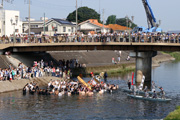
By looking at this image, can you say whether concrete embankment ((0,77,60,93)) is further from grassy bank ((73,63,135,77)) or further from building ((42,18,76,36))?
building ((42,18,76,36))

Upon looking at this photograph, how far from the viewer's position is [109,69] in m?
77.8

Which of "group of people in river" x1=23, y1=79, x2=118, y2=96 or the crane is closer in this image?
"group of people in river" x1=23, y1=79, x2=118, y2=96

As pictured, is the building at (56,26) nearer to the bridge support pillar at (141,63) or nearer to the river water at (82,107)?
the bridge support pillar at (141,63)

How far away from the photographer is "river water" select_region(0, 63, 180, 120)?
35.4m

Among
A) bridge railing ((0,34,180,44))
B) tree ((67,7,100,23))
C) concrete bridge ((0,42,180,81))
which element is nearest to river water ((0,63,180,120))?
bridge railing ((0,34,180,44))

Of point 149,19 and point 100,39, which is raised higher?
point 149,19

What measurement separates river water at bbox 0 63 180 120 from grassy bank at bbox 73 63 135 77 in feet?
75.9

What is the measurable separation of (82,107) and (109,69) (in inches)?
1531

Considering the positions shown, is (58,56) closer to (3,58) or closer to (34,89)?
(3,58)

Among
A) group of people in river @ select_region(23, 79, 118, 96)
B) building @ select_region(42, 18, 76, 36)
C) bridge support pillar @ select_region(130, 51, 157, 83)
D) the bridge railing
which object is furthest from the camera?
building @ select_region(42, 18, 76, 36)

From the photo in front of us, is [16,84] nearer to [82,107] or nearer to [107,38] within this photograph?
[82,107]

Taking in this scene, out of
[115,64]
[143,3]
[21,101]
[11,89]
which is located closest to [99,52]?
[115,64]

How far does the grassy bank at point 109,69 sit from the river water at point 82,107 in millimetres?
23131

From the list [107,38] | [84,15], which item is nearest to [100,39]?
[107,38]
